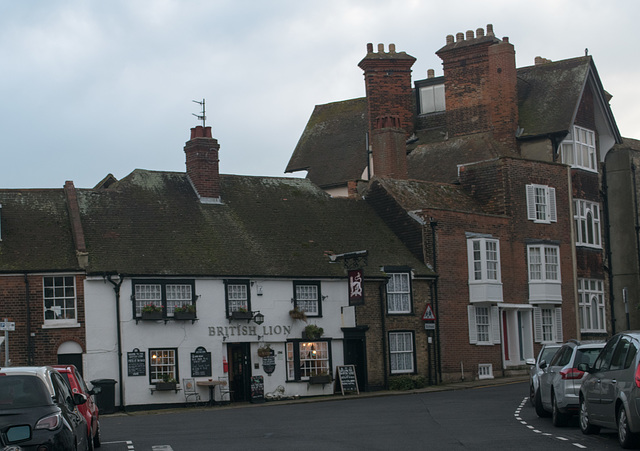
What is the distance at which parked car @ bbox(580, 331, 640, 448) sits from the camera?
15062 mm

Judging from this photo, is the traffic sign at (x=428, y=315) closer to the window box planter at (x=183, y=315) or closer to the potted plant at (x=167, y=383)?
the window box planter at (x=183, y=315)

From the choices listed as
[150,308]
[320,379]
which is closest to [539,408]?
[320,379]

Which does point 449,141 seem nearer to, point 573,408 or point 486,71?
point 486,71

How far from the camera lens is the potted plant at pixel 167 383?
3259 centimetres

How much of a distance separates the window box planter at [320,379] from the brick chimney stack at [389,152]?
1214 cm

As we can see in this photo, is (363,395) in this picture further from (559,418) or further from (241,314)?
(559,418)

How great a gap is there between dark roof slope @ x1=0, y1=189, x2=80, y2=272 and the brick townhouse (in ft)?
46.2

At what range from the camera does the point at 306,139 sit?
58344 millimetres

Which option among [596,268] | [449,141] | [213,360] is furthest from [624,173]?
[213,360]

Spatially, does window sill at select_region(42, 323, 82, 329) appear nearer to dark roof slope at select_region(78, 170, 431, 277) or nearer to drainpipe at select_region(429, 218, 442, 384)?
dark roof slope at select_region(78, 170, 431, 277)

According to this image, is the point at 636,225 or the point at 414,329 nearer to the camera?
the point at 414,329

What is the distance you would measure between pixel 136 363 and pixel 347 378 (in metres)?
7.96

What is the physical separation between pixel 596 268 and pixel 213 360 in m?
21.6

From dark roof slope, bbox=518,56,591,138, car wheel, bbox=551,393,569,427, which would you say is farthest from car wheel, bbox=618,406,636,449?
dark roof slope, bbox=518,56,591,138
